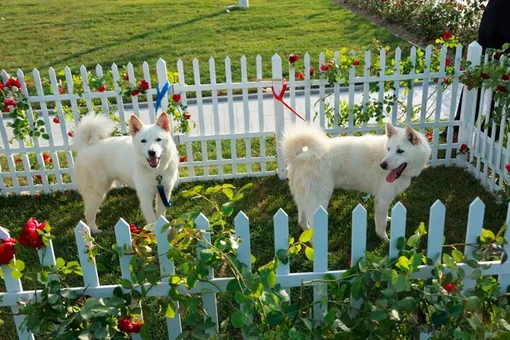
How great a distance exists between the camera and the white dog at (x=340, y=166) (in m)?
3.97

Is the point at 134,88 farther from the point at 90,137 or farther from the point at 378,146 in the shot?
the point at 378,146

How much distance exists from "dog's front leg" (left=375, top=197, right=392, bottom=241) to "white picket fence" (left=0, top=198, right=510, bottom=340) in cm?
152

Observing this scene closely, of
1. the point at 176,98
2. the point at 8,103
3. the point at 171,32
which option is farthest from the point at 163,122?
the point at 171,32

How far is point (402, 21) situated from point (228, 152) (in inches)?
341

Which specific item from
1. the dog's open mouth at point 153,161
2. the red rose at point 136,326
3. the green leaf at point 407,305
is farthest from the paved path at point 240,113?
the green leaf at point 407,305

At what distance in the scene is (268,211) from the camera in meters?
5.02

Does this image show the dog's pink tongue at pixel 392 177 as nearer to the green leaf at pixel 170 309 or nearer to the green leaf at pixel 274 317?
the green leaf at pixel 274 317

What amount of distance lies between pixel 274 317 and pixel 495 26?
4.75 meters

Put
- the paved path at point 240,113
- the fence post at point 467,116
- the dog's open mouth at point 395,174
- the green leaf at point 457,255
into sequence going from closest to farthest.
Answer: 1. the green leaf at point 457,255
2. the dog's open mouth at point 395,174
3. the fence post at point 467,116
4. the paved path at point 240,113

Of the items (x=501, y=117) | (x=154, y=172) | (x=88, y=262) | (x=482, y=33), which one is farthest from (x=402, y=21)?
(x=88, y=262)

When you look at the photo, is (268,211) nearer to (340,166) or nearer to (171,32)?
(340,166)

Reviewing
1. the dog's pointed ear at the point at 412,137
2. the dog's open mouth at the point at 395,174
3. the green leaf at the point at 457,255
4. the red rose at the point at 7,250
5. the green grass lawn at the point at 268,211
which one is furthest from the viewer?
the green grass lawn at the point at 268,211

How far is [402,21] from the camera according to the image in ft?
42.5

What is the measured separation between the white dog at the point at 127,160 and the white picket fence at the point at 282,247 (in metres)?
1.44
